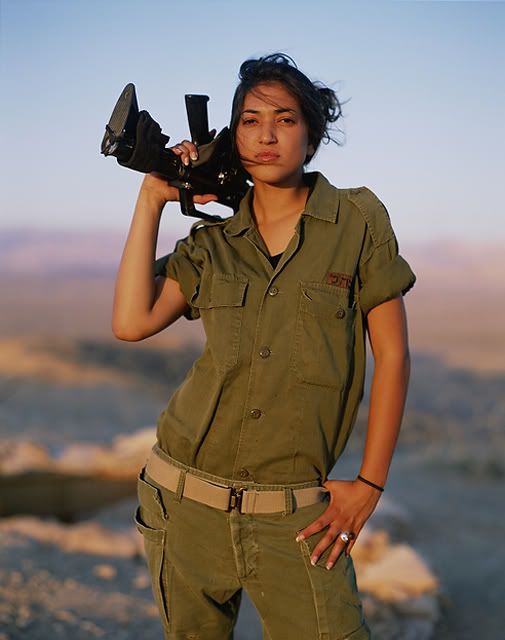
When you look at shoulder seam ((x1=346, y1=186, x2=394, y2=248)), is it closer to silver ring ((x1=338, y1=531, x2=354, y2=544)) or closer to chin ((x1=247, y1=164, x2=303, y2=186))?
chin ((x1=247, y1=164, x2=303, y2=186))

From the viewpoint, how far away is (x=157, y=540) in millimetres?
2080

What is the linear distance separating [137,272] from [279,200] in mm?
415

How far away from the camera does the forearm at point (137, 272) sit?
2.14 meters

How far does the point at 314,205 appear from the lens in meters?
2.01

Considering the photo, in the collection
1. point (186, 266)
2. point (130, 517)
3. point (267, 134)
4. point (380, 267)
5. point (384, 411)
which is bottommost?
point (130, 517)

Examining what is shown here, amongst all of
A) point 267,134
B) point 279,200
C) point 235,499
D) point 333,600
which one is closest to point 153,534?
point 235,499

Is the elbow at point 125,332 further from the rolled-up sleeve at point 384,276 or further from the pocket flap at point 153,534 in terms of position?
the rolled-up sleeve at point 384,276

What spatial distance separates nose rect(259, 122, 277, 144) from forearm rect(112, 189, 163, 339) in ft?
1.16

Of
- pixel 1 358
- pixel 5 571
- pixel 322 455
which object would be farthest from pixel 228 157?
pixel 1 358

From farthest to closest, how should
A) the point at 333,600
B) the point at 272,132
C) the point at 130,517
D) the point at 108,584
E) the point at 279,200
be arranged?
the point at 130,517
the point at 108,584
the point at 279,200
the point at 272,132
the point at 333,600

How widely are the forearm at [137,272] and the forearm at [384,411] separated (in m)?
0.64

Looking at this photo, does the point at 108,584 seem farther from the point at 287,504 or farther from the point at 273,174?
the point at 273,174

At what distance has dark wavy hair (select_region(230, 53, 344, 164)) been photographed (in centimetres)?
204

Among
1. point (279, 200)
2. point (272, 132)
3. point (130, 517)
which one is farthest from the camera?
point (130, 517)
